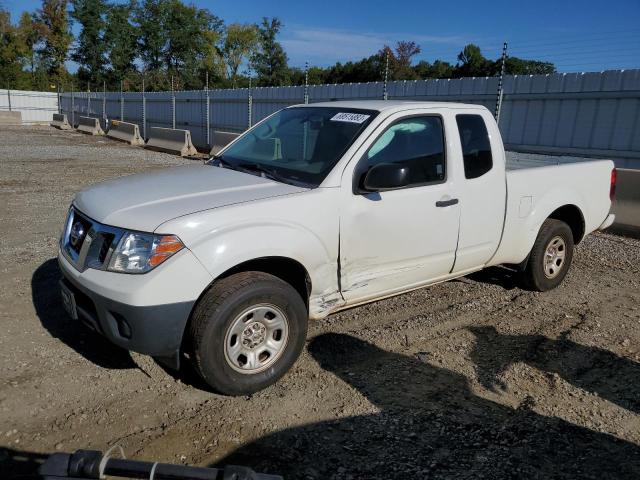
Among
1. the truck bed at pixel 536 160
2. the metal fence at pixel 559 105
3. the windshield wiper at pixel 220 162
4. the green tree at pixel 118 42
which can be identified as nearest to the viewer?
the windshield wiper at pixel 220 162

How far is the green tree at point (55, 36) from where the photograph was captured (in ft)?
200

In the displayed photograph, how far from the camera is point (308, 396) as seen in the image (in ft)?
11.4

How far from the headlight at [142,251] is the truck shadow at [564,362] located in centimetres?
236

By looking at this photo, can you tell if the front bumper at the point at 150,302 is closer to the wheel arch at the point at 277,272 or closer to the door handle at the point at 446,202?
the wheel arch at the point at 277,272

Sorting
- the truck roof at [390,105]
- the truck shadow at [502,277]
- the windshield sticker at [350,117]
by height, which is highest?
the truck roof at [390,105]

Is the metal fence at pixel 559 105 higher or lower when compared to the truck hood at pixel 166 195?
higher

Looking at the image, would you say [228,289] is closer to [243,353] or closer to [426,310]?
[243,353]

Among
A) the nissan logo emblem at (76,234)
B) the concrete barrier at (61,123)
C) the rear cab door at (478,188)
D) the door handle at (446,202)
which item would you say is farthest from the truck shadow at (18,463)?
the concrete barrier at (61,123)

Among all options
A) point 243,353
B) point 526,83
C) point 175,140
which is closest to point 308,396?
point 243,353

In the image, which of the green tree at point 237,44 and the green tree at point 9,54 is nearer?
Result: the green tree at point 9,54

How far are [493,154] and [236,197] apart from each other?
8.30 feet

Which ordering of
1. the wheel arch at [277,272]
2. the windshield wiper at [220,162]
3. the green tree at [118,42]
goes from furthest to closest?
the green tree at [118,42], the windshield wiper at [220,162], the wheel arch at [277,272]

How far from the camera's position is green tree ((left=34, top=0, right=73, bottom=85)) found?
6109 centimetres

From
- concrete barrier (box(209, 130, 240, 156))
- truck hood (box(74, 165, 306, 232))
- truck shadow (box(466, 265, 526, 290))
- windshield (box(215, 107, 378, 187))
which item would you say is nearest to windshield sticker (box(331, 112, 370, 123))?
windshield (box(215, 107, 378, 187))
